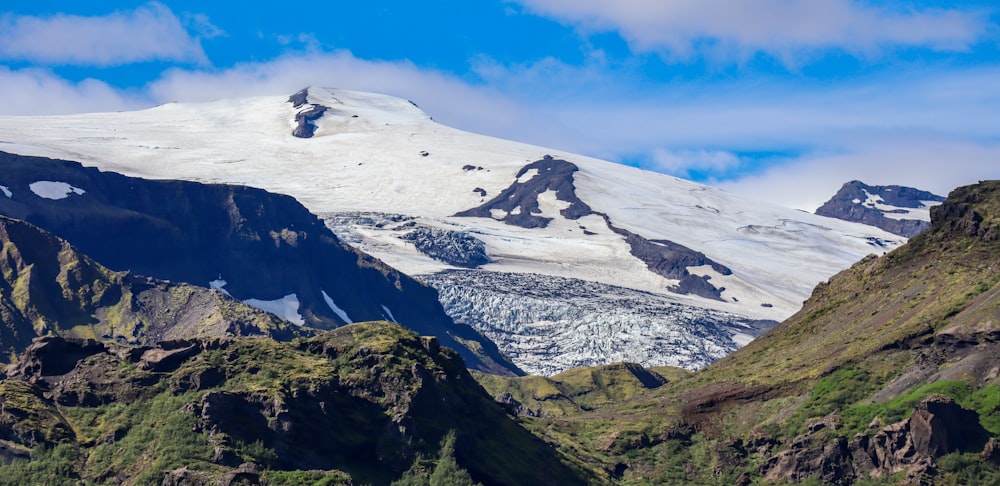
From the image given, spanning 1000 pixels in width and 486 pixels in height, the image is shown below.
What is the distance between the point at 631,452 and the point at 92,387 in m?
47.9

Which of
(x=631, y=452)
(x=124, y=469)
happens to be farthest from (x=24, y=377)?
(x=631, y=452)

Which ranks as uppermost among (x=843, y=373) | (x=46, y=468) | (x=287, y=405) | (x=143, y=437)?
(x=843, y=373)

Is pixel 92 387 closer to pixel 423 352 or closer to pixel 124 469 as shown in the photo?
pixel 124 469

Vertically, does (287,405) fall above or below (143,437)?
above

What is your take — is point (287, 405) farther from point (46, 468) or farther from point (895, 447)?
point (895, 447)

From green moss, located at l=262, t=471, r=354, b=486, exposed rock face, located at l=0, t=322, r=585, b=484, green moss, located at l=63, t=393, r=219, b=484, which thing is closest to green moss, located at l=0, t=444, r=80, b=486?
exposed rock face, located at l=0, t=322, r=585, b=484

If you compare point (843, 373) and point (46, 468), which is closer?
point (46, 468)

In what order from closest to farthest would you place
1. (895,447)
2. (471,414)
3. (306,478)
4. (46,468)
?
(306,478), (46,468), (895,447), (471,414)

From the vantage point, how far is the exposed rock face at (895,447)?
97.2 meters

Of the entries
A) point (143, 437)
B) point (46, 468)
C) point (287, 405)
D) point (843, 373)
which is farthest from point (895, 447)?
point (46, 468)

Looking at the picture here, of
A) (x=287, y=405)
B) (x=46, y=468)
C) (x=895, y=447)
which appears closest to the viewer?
(x=46, y=468)

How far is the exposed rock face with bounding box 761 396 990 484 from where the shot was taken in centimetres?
9725

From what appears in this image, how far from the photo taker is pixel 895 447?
101 m

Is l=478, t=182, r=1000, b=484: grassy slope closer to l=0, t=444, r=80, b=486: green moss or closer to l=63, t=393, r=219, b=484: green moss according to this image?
l=63, t=393, r=219, b=484: green moss
